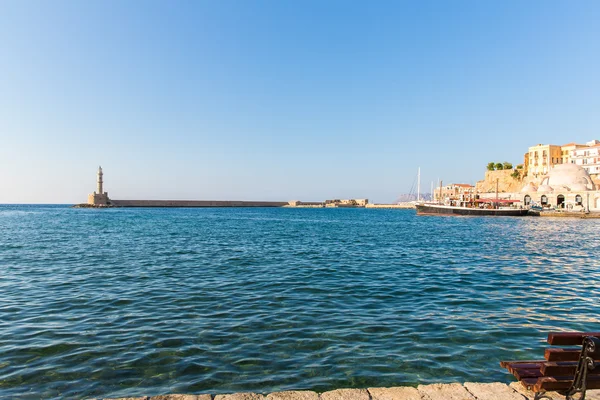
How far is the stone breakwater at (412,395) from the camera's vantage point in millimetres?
5311

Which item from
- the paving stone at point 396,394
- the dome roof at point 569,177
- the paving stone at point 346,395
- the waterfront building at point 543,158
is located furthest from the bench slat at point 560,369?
the waterfront building at point 543,158

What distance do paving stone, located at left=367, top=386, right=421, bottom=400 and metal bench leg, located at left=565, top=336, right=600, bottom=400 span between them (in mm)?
1926

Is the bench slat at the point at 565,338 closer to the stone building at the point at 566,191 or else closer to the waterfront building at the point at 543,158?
the stone building at the point at 566,191

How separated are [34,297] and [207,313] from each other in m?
6.81

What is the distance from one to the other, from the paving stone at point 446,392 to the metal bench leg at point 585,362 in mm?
1263

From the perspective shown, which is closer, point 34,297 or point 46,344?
point 46,344

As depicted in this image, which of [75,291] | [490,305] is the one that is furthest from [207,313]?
[490,305]

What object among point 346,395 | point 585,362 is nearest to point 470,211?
point 585,362

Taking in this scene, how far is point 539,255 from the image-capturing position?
25516 mm

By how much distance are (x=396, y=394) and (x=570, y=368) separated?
7.27ft

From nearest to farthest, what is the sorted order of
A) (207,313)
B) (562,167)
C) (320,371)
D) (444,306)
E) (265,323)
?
(320,371)
(265,323)
(207,313)
(444,306)
(562,167)

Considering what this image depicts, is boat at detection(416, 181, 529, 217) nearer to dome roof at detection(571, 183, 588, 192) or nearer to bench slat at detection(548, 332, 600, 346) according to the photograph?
dome roof at detection(571, 183, 588, 192)

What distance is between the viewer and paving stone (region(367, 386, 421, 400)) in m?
5.33

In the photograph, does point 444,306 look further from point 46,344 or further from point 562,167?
point 562,167
